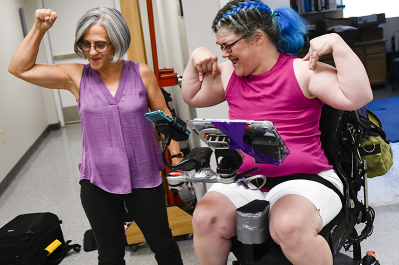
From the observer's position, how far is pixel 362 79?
124 cm

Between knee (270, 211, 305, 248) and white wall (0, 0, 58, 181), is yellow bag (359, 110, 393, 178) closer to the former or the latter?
knee (270, 211, 305, 248)

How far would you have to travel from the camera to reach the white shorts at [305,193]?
132 centimetres

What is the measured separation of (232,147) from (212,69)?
0.45m

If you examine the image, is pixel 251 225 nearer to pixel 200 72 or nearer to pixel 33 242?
pixel 200 72

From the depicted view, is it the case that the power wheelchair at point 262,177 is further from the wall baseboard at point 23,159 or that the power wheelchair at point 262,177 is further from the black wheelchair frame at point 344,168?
the wall baseboard at point 23,159

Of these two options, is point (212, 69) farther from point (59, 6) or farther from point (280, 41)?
point (59, 6)

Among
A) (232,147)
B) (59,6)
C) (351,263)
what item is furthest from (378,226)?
(59,6)

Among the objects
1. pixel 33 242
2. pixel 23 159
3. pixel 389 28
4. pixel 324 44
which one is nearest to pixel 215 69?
pixel 324 44

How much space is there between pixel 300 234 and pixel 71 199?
8.93 feet

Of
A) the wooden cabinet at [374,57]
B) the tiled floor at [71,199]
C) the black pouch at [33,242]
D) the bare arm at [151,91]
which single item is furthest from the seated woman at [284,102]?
the wooden cabinet at [374,57]

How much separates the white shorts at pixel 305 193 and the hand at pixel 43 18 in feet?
2.84

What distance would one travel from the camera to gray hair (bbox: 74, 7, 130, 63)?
58.1 inches

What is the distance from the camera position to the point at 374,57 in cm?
351

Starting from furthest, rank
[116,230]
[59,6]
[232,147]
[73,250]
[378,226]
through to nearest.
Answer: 1. [59,6]
2. [73,250]
3. [378,226]
4. [116,230]
5. [232,147]
